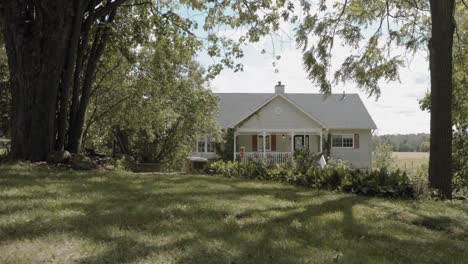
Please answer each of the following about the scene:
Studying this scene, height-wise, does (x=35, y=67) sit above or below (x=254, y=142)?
above

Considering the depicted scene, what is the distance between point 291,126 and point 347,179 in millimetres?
18437

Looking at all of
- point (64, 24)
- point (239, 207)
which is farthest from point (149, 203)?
point (64, 24)

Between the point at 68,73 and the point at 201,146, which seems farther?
the point at 201,146

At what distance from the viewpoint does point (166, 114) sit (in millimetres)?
19906

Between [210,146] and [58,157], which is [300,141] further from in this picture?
[58,157]

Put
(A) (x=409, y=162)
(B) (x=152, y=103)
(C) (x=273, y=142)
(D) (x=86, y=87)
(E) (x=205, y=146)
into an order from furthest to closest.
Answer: (A) (x=409, y=162) → (C) (x=273, y=142) → (E) (x=205, y=146) → (B) (x=152, y=103) → (D) (x=86, y=87)

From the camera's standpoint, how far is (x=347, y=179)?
9.59 meters

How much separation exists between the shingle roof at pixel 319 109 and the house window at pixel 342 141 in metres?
0.92

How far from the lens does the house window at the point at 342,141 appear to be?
29.8 meters

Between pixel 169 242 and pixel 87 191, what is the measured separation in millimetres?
3336

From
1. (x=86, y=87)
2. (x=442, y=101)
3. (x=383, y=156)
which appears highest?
(x=86, y=87)

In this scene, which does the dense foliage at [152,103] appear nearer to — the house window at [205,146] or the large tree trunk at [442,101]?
the house window at [205,146]

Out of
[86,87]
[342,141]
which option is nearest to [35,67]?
[86,87]

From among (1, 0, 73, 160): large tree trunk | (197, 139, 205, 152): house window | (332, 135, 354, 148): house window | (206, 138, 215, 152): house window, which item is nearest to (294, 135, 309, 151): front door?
(332, 135, 354, 148): house window
